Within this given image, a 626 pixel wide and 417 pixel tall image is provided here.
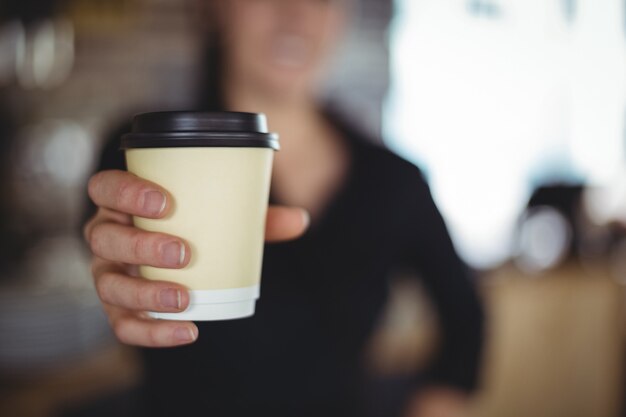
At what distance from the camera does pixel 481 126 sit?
315cm

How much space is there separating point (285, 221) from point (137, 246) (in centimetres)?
18

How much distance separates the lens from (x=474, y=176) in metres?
3.21

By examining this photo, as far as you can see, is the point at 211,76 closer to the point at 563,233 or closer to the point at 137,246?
the point at 137,246

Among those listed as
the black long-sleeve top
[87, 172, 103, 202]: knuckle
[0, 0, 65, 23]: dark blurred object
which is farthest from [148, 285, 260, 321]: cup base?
[0, 0, 65, 23]: dark blurred object

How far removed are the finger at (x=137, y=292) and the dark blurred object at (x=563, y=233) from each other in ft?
8.29

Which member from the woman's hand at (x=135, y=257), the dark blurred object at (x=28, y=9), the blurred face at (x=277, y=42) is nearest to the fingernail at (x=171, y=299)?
the woman's hand at (x=135, y=257)

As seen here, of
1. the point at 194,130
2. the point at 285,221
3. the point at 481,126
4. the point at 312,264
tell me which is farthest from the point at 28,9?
the point at 194,130

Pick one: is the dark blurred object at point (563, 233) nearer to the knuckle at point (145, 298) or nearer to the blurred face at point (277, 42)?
the blurred face at point (277, 42)

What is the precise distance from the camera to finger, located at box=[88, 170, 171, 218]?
45 cm

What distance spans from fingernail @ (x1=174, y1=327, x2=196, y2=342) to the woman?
650 millimetres

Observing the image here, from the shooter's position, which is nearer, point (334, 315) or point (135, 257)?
point (135, 257)

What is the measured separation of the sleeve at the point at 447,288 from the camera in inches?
55.0

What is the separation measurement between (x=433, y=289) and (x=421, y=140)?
1.83 m

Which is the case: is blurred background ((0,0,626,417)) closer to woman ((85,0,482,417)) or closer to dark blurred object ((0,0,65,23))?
dark blurred object ((0,0,65,23))
